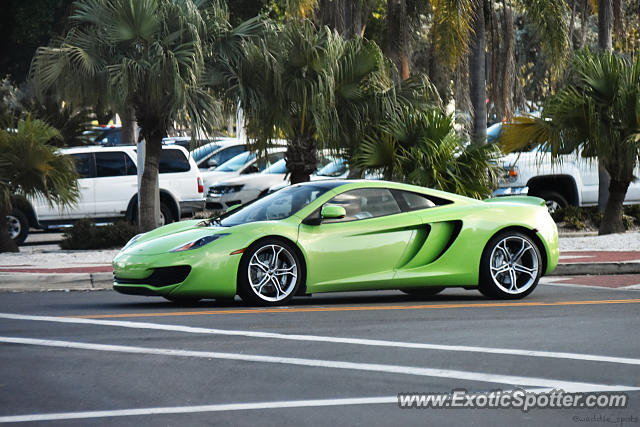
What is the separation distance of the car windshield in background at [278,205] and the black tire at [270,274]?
489 mm

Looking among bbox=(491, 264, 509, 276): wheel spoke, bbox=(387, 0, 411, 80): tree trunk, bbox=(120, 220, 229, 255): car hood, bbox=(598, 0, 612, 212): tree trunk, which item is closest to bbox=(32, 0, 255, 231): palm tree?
bbox=(120, 220, 229, 255): car hood

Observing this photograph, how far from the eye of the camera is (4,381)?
6531 millimetres

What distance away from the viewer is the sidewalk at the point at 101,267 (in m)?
12.6

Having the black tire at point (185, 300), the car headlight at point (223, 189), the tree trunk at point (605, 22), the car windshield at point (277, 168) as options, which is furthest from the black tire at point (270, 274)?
the car windshield at point (277, 168)

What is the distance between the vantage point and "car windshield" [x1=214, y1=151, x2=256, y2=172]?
2594 centimetres

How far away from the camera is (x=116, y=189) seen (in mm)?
21953

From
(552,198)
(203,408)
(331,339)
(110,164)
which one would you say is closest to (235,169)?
(110,164)

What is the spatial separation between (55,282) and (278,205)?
344cm

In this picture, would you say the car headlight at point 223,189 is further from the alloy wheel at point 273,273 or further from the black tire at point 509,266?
the alloy wheel at point 273,273

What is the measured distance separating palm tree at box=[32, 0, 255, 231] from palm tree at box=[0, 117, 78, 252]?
885mm

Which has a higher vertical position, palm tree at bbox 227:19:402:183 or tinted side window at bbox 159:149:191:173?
palm tree at bbox 227:19:402:183

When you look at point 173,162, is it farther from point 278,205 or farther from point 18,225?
point 278,205

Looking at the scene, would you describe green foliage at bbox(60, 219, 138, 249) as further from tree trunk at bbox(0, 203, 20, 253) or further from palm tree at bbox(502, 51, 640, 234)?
palm tree at bbox(502, 51, 640, 234)

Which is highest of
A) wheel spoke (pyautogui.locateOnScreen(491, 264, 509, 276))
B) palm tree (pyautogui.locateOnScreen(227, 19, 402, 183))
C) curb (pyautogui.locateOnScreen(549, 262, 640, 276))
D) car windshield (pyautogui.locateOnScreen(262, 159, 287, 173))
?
palm tree (pyautogui.locateOnScreen(227, 19, 402, 183))
